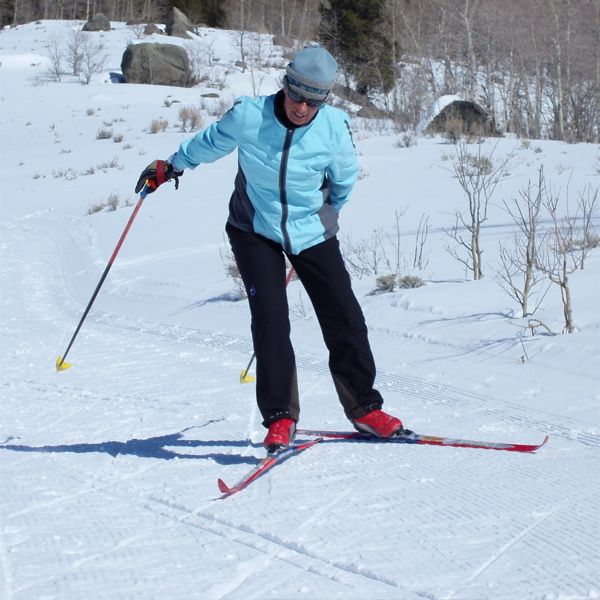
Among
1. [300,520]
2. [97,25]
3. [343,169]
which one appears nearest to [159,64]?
[97,25]

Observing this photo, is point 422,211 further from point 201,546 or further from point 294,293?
point 201,546

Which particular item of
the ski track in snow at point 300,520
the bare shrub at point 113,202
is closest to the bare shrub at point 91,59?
the bare shrub at point 113,202

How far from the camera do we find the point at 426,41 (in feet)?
124

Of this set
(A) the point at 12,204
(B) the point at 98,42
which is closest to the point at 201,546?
(A) the point at 12,204

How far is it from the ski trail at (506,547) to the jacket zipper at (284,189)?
57.9 inches

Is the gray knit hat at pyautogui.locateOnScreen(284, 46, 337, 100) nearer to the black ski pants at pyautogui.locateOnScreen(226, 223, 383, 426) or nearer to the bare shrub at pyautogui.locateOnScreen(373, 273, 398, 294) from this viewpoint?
the black ski pants at pyautogui.locateOnScreen(226, 223, 383, 426)

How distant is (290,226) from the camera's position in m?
4.01

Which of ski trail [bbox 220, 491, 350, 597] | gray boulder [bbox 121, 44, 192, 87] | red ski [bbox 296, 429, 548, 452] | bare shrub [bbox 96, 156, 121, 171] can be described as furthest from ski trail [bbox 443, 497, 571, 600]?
gray boulder [bbox 121, 44, 192, 87]

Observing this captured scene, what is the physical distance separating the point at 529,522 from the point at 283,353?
52.6 inches

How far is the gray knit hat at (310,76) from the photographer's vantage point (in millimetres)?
3713

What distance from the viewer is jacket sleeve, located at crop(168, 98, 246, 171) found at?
12.8 ft

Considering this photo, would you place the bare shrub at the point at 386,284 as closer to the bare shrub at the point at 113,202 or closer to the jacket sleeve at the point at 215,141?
the jacket sleeve at the point at 215,141

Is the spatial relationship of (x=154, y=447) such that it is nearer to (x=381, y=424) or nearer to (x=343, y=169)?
(x=381, y=424)

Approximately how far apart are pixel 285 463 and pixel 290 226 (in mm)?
937
